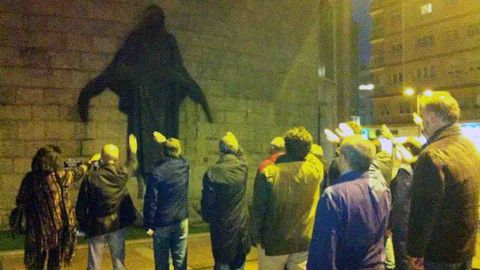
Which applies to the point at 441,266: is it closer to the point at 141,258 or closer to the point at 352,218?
the point at 352,218

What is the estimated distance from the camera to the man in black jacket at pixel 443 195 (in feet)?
11.9

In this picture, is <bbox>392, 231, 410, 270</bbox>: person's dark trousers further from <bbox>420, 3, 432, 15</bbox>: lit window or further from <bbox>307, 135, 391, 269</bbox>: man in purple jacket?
<bbox>420, 3, 432, 15</bbox>: lit window

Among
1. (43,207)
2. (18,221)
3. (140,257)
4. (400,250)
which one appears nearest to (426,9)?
(140,257)

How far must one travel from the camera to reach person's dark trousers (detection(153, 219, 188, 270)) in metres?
6.18

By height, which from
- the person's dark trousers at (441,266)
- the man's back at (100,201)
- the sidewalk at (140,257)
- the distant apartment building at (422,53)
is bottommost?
the sidewalk at (140,257)

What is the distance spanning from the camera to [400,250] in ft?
20.0

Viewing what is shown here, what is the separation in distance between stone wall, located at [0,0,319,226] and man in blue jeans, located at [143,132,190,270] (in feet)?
15.3

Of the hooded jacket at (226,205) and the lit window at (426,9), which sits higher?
the lit window at (426,9)

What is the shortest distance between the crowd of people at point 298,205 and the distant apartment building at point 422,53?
4595cm

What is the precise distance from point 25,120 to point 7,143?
1.68 ft

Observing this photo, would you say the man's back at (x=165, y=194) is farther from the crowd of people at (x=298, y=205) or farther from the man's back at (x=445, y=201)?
the man's back at (x=445, y=201)

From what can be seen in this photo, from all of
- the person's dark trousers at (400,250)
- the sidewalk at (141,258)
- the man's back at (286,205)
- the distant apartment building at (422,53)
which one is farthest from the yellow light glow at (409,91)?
Result: the man's back at (286,205)

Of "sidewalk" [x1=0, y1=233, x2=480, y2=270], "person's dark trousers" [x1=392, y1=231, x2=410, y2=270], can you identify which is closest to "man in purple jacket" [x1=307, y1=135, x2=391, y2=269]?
"person's dark trousers" [x1=392, y1=231, x2=410, y2=270]

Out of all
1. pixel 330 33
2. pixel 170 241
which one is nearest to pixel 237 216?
pixel 170 241
